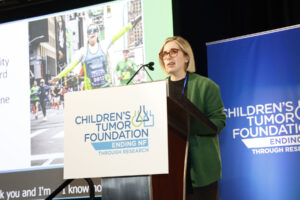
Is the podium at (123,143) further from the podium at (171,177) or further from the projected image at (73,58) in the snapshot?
the projected image at (73,58)

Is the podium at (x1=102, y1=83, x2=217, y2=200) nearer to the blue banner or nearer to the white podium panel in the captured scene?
the white podium panel

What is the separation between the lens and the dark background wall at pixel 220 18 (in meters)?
4.07

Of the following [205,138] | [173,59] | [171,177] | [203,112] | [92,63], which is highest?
[92,63]

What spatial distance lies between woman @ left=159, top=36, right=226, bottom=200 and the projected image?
106 cm

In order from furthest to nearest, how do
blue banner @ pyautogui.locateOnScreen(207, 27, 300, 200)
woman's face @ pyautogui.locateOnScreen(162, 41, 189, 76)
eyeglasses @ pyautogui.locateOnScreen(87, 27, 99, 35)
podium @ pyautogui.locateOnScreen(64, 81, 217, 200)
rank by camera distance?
eyeglasses @ pyautogui.locateOnScreen(87, 27, 99, 35) < blue banner @ pyautogui.locateOnScreen(207, 27, 300, 200) < woman's face @ pyautogui.locateOnScreen(162, 41, 189, 76) < podium @ pyautogui.locateOnScreen(64, 81, 217, 200)

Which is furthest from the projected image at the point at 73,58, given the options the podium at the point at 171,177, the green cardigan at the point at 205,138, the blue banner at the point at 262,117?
the podium at the point at 171,177

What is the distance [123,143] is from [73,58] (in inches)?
96.9

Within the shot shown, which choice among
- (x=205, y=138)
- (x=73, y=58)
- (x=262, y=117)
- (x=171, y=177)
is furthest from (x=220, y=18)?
(x=171, y=177)

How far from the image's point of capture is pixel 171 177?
2037 millimetres

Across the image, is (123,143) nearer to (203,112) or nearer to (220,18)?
(203,112)

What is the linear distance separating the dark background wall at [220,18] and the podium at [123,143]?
2.20 m

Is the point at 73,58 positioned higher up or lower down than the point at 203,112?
higher up

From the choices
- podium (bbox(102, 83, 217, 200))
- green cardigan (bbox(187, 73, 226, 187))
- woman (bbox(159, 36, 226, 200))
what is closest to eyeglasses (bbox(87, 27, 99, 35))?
woman (bbox(159, 36, 226, 200))

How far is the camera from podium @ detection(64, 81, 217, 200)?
179 cm
